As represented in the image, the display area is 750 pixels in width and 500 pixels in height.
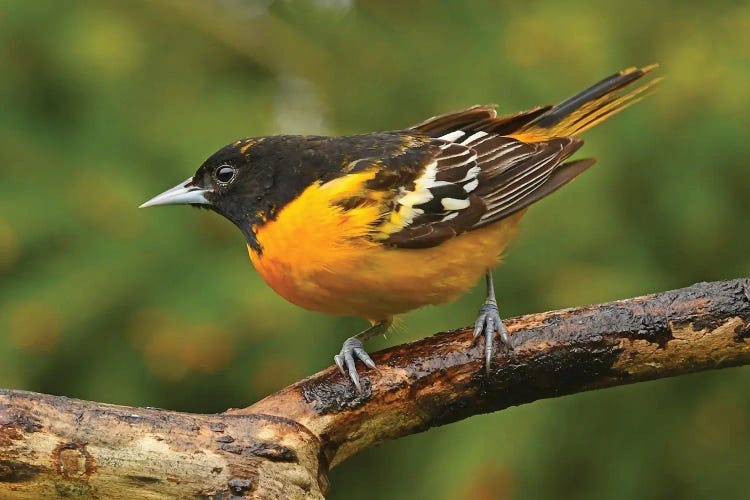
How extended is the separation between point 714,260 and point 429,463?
61.2 inches

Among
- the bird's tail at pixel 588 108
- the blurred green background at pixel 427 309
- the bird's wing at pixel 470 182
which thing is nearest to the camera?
the bird's wing at pixel 470 182

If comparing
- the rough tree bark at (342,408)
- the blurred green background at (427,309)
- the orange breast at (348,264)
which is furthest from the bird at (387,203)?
the blurred green background at (427,309)

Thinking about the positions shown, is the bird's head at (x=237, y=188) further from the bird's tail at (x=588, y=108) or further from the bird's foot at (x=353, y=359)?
the bird's tail at (x=588, y=108)

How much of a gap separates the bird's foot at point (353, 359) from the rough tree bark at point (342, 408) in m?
0.03

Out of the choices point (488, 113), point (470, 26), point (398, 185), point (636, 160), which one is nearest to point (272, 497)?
point (398, 185)

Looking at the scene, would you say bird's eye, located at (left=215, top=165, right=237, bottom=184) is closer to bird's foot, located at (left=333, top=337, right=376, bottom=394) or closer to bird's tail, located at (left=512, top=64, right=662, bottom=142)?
bird's foot, located at (left=333, top=337, right=376, bottom=394)

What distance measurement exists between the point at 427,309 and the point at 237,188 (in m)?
1.18

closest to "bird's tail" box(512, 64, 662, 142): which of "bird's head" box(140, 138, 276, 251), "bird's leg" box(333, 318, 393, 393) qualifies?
Answer: "bird's head" box(140, 138, 276, 251)

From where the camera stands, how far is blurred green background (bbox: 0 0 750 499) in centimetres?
441

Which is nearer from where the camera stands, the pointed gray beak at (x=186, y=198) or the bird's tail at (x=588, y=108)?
the pointed gray beak at (x=186, y=198)

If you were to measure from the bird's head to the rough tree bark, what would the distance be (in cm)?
80

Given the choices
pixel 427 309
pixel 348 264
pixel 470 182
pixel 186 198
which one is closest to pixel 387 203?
pixel 348 264

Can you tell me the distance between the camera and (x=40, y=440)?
9.43 ft

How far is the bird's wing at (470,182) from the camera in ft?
12.5
